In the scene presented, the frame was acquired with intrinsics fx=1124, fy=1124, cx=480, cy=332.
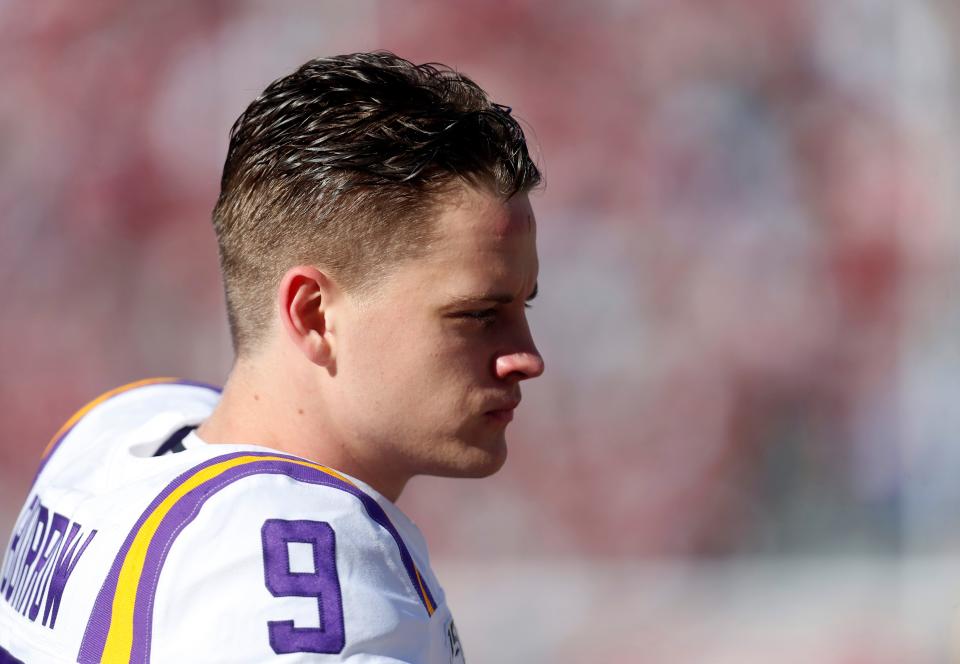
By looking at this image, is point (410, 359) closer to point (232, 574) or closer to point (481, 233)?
point (481, 233)

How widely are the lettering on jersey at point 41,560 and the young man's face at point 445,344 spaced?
0.99ft

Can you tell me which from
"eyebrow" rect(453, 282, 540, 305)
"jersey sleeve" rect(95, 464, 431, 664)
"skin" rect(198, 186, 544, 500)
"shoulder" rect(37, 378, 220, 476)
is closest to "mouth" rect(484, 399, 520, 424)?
"skin" rect(198, 186, 544, 500)

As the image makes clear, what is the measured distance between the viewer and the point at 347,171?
120 cm

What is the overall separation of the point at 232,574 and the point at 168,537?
75 millimetres

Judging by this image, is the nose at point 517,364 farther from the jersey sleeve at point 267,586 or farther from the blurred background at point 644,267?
the blurred background at point 644,267

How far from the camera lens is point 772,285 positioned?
3947 mm

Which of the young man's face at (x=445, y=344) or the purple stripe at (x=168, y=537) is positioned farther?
the young man's face at (x=445, y=344)

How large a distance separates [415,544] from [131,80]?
3177 mm

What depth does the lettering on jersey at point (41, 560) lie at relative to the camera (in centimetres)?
112

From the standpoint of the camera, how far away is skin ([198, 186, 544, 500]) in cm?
118

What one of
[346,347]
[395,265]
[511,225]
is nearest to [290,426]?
[346,347]

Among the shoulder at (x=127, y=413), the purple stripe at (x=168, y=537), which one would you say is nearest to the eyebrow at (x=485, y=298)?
the purple stripe at (x=168, y=537)

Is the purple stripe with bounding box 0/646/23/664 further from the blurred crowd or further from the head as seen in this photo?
the blurred crowd

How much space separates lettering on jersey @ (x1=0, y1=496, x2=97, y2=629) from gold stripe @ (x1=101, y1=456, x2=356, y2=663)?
12 cm
